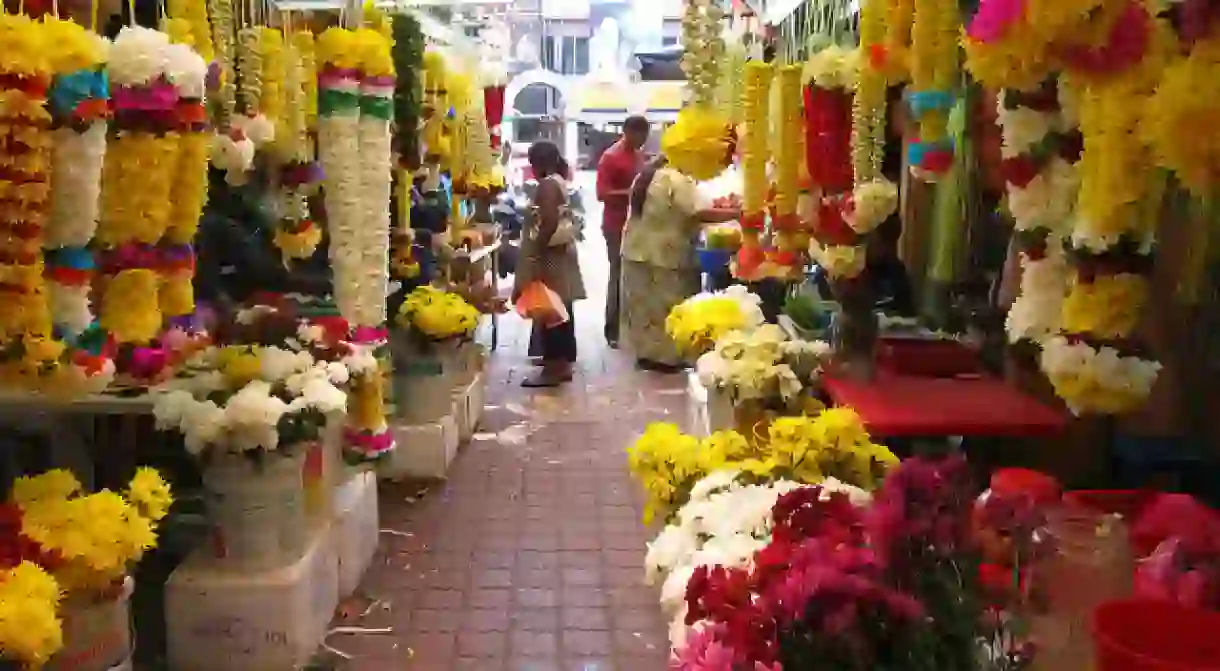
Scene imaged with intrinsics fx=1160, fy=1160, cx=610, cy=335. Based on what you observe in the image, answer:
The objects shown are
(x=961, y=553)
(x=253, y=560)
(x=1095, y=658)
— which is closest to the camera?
(x=961, y=553)

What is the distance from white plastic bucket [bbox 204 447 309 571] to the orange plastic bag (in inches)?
145

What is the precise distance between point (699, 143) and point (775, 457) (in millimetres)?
1722

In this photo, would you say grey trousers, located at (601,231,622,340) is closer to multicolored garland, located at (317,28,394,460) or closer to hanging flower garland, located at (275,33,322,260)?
hanging flower garland, located at (275,33,322,260)

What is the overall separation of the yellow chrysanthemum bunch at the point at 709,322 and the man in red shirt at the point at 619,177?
353 cm

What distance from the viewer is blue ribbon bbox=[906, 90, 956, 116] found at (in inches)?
106

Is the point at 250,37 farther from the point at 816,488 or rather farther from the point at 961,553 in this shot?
the point at 961,553

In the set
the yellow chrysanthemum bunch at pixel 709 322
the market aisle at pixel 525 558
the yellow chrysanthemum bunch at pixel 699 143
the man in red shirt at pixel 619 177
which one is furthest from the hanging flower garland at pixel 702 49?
the man in red shirt at pixel 619 177

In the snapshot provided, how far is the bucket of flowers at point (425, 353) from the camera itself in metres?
5.04

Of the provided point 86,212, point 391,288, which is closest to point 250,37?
point 86,212

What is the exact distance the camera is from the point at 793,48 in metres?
4.68

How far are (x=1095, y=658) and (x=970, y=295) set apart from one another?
2.48 m

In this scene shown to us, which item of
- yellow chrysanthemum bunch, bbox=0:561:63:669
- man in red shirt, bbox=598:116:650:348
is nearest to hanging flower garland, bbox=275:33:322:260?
yellow chrysanthemum bunch, bbox=0:561:63:669

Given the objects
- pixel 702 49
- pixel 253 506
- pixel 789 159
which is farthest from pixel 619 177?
pixel 253 506

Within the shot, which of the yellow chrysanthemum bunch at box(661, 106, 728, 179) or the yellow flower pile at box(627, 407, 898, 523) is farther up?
the yellow chrysanthemum bunch at box(661, 106, 728, 179)
